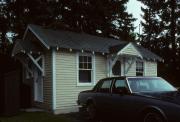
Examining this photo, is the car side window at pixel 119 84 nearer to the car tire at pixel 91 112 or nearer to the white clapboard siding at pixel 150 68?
the car tire at pixel 91 112

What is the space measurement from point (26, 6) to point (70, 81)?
47.0ft

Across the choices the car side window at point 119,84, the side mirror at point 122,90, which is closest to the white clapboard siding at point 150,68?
the car side window at point 119,84

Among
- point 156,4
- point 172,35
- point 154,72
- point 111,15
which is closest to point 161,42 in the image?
point 172,35

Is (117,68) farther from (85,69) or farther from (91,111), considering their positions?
(91,111)

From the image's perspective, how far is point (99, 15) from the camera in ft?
108

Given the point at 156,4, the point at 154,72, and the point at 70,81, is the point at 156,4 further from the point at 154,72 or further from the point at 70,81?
the point at 70,81

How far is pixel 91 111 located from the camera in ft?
39.5

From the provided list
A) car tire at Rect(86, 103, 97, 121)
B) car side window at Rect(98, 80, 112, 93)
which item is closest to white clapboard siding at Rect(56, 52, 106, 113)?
car tire at Rect(86, 103, 97, 121)

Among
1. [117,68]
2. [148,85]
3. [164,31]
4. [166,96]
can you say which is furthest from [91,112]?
[164,31]

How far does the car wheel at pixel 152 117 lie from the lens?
28.4 feet

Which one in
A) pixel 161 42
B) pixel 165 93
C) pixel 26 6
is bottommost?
pixel 165 93

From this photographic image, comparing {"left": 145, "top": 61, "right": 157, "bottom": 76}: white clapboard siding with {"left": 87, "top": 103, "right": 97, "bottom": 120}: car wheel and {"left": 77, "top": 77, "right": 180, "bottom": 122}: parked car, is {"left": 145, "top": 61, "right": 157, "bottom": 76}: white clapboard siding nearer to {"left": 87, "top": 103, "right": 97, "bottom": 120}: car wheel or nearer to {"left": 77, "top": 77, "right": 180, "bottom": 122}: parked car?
{"left": 77, "top": 77, "right": 180, "bottom": 122}: parked car

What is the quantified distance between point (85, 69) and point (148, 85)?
22.1 feet

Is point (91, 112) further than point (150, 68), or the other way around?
point (150, 68)
